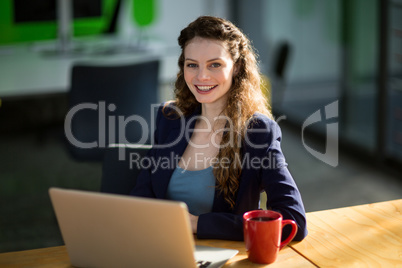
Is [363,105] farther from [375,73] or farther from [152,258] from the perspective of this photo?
[152,258]

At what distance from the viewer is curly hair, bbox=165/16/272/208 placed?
6.27ft

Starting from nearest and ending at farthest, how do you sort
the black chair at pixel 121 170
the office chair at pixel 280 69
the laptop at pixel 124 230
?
the laptop at pixel 124 230 < the black chair at pixel 121 170 < the office chair at pixel 280 69

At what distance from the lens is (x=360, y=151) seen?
15.1ft

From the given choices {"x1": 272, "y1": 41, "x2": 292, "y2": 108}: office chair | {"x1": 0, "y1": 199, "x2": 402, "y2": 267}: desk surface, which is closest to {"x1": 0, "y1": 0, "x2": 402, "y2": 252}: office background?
{"x1": 272, "y1": 41, "x2": 292, "y2": 108}: office chair

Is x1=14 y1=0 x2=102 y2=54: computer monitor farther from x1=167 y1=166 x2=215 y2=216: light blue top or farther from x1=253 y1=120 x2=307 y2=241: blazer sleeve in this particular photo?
x1=253 y1=120 x2=307 y2=241: blazer sleeve

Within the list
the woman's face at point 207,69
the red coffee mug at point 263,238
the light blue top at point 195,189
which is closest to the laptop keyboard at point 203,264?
the red coffee mug at point 263,238

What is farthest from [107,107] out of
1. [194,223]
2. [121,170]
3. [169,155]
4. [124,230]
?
[124,230]

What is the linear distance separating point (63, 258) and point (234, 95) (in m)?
0.73

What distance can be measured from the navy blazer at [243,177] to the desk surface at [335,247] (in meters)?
0.05

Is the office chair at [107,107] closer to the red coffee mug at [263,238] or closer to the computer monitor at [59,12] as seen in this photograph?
the computer monitor at [59,12]

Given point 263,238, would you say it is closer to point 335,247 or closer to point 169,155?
point 335,247

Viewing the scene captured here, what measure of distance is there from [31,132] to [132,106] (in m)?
1.98

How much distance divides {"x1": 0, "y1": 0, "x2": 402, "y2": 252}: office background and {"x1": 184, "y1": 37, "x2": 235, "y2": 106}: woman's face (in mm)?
1360

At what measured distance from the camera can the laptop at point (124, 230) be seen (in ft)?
4.36
